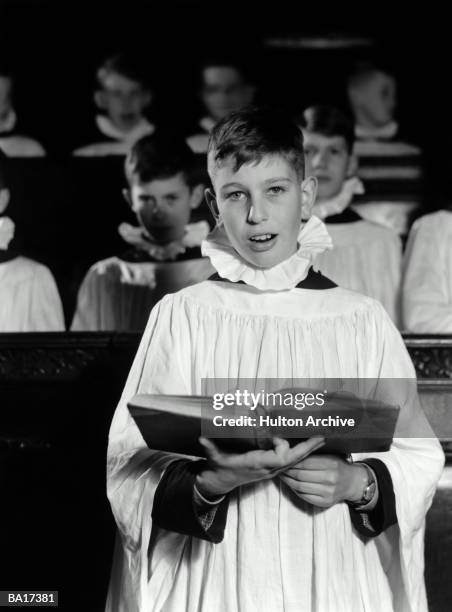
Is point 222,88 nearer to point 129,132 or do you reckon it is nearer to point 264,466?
point 129,132

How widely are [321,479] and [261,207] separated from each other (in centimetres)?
50

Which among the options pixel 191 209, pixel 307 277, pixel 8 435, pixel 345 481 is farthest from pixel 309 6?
pixel 345 481

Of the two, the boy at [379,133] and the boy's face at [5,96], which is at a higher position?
the boy's face at [5,96]

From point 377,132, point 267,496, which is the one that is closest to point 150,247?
point 377,132

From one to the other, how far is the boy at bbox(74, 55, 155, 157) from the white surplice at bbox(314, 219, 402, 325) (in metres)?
0.70

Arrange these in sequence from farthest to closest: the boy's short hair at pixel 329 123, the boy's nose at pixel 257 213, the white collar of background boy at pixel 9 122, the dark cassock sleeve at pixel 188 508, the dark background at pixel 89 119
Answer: the white collar of background boy at pixel 9 122 < the boy's short hair at pixel 329 123 < the dark background at pixel 89 119 < the boy's nose at pixel 257 213 < the dark cassock sleeve at pixel 188 508

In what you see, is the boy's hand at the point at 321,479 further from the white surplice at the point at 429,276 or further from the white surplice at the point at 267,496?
the white surplice at the point at 429,276

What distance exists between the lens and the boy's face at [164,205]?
272cm

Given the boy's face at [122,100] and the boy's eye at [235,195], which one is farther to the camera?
the boy's face at [122,100]

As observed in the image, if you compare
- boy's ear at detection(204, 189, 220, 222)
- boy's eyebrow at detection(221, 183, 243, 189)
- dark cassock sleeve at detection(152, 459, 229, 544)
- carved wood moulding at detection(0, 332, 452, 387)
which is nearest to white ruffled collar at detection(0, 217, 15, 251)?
carved wood moulding at detection(0, 332, 452, 387)

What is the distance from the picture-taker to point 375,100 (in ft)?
8.95

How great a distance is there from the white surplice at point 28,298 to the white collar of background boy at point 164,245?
0.28 metres

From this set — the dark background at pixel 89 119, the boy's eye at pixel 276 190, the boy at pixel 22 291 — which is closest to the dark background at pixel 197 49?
the dark background at pixel 89 119

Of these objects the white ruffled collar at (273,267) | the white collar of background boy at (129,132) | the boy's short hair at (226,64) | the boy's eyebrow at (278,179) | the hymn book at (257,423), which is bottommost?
the hymn book at (257,423)
